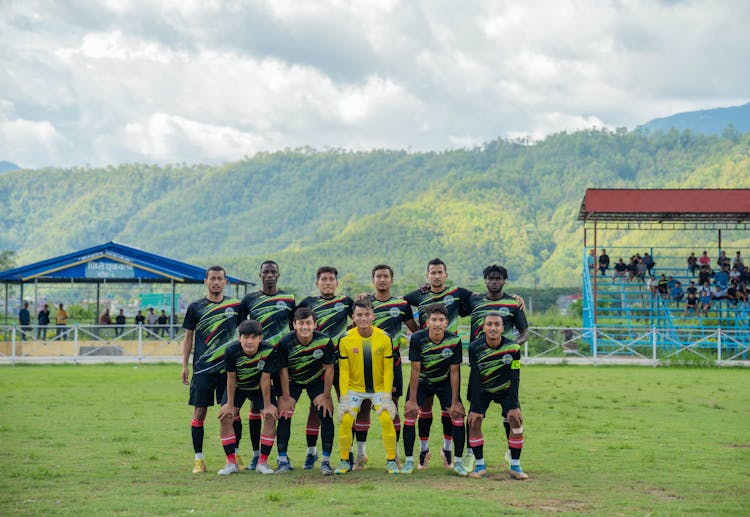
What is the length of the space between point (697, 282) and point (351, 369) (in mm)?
31639

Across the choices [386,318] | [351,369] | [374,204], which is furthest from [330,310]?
[374,204]

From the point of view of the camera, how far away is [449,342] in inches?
395

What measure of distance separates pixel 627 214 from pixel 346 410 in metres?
25.8

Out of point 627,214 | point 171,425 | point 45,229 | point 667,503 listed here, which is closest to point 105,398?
point 171,425

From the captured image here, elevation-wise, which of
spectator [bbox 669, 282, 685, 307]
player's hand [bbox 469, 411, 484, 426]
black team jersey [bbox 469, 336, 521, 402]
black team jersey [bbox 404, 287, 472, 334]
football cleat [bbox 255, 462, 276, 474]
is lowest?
football cleat [bbox 255, 462, 276, 474]

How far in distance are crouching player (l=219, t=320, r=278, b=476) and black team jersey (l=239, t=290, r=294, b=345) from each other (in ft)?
1.33

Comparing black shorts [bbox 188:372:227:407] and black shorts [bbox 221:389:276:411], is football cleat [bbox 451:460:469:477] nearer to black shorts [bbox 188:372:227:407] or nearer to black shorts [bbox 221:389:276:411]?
black shorts [bbox 221:389:276:411]

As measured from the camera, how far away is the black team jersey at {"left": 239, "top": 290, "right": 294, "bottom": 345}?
34.0 feet

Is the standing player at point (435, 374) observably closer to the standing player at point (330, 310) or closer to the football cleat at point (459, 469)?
the football cleat at point (459, 469)

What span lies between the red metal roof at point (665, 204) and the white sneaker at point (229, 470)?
970 inches

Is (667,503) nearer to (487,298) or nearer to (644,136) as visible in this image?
(487,298)

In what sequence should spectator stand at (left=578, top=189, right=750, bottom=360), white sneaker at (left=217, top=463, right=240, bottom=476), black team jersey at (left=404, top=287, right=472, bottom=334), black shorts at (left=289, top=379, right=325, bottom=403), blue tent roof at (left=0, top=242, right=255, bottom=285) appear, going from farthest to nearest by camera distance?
blue tent roof at (left=0, top=242, right=255, bottom=285) < spectator stand at (left=578, top=189, right=750, bottom=360) < black team jersey at (left=404, top=287, right=472, bottom=334) < black shorts at (left=289, top=379, right=325, bottom=403) < white sneaker at (left=217, top=463, right=240, bottom=476)

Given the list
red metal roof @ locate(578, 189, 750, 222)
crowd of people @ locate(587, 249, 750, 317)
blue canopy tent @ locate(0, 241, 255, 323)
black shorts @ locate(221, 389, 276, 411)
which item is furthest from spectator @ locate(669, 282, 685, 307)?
black shorts @ locate(221, 389, 276, 411)

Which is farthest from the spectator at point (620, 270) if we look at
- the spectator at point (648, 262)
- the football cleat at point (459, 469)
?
the football cleat at point (459, 469)
